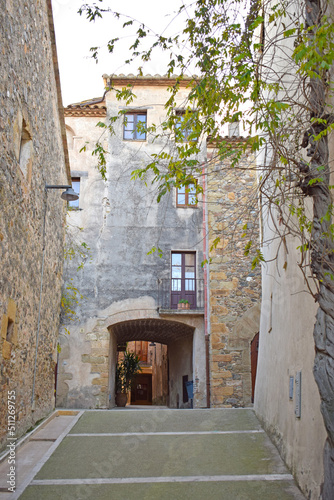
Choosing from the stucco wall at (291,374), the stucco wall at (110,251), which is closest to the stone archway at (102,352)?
the stucco wall at (110,251)

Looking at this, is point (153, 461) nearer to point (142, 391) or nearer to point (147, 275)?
point (147, 275)

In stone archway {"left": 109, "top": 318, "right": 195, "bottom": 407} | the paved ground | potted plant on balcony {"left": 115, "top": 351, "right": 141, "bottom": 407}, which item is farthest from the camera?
potted plant on balcony {"left": 115, "top": 351, "right": 141, "bottom": 407}

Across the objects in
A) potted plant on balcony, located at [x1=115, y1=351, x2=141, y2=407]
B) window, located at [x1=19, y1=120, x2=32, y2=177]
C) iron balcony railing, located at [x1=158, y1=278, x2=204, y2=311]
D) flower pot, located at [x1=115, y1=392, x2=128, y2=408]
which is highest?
window, located at [x1=19, y1=120, x2=32, y2=177]

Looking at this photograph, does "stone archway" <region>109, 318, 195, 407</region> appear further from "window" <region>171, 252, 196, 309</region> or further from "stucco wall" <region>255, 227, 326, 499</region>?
"stucco wall" <region>255, 227, 326, 499</region>

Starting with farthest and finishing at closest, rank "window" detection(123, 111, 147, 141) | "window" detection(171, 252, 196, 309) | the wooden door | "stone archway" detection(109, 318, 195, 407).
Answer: the wooden door < "window" detection(123, 111, 147, 141) < "stone archway" detection(109, 318, 195, 407) < "window" detection(171, 252, 196, 309)

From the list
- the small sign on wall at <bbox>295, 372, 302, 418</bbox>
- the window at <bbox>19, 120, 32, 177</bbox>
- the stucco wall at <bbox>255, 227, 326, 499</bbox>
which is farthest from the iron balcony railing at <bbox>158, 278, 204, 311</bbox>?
the small sign on wall at <bbox>295, 372, 302, 418</bbox>

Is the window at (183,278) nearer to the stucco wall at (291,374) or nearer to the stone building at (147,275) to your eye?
the stone building at (147,275)

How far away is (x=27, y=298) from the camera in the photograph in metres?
6.08

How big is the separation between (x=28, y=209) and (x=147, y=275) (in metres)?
7.59

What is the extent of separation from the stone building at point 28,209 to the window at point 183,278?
5216mm

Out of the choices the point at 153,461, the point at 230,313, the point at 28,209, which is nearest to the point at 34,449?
the point at 153,461

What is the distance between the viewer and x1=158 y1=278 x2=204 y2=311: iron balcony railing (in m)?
13.1

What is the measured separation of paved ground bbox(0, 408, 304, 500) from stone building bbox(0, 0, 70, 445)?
572mm

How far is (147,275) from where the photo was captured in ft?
43.9
